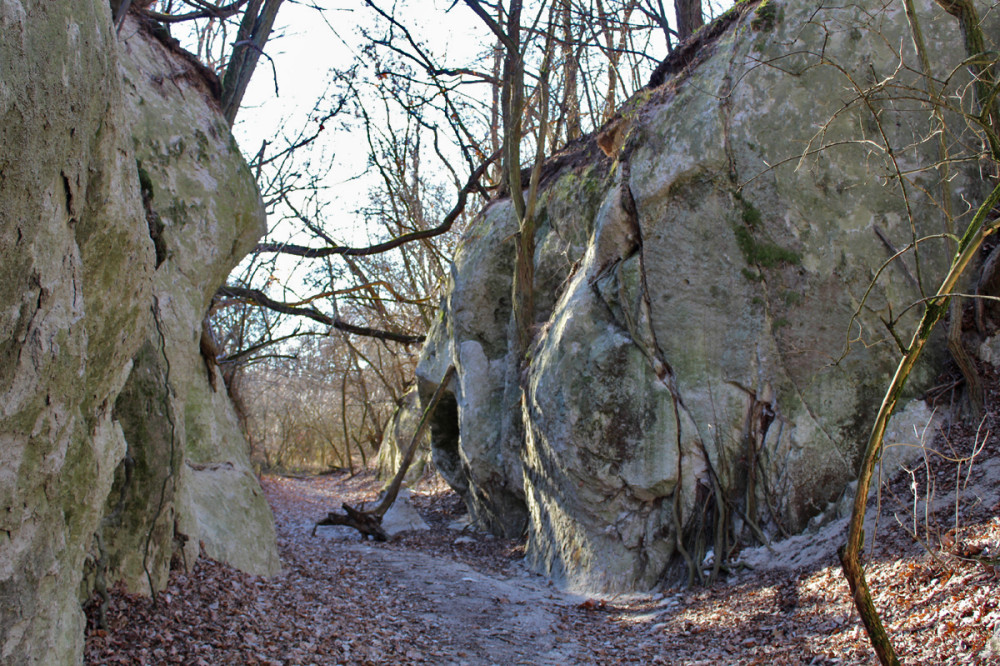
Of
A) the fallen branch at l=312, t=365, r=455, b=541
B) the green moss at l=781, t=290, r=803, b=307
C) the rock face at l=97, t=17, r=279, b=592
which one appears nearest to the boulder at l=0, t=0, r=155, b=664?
the rock face at l=97, t=17, r=279, b=592

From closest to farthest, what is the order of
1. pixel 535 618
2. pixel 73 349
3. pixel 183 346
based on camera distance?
pixel 73 349, pixel 535 618, pixel 183 346

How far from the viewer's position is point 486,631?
5539 mm

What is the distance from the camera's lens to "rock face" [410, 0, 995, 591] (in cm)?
656

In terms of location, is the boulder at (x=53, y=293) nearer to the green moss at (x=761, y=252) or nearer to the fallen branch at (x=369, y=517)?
the green moss at (x=761, y=252)

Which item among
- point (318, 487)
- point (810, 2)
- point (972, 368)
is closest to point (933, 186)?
point (972, 368)

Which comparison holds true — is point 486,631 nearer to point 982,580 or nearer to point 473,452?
point 982,580

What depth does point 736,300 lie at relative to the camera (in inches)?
280

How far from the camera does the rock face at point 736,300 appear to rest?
656 cm

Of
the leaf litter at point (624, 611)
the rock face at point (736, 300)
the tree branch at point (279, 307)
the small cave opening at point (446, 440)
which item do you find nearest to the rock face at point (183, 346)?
the leaf litter at point (624, 611)

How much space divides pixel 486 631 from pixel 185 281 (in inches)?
162

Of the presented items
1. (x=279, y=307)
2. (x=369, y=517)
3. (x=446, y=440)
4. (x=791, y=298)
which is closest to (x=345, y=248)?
(x=279, y=307)

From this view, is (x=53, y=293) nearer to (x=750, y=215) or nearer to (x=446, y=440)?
(x=750, y=215)

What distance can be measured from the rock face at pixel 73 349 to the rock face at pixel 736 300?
385cm

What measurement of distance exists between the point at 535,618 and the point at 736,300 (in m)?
3.61
